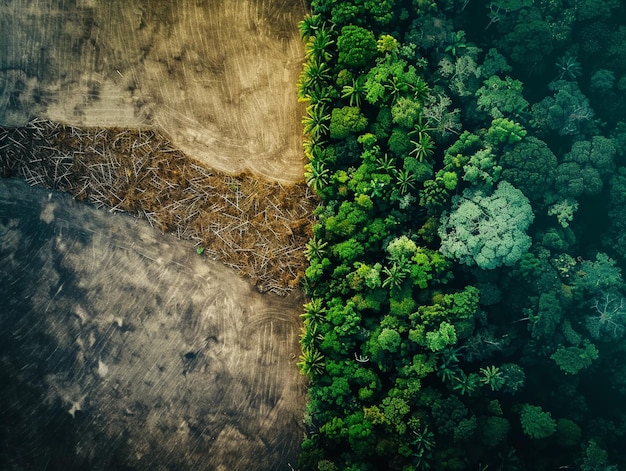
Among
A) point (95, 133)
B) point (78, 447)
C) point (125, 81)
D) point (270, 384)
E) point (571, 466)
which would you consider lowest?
point (78, 447)

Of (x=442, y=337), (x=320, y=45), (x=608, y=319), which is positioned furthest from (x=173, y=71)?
(x=608, y=319)

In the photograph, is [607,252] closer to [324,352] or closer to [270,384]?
[324,352]

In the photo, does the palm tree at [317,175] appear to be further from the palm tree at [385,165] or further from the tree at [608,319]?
the tree at [608,319]

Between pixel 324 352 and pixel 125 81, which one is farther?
pixel 125 81

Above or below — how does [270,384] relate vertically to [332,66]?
below

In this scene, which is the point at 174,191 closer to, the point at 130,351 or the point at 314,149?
the point at 314,149

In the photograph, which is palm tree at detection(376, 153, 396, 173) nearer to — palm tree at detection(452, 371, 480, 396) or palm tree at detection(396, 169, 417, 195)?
palm tree at detection(396, 169, 417, 195)

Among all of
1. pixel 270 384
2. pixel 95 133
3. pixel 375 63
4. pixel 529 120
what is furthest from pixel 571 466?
pixel 95 133

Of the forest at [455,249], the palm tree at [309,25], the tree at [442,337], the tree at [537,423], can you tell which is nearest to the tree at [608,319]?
the forest at [455,249]
